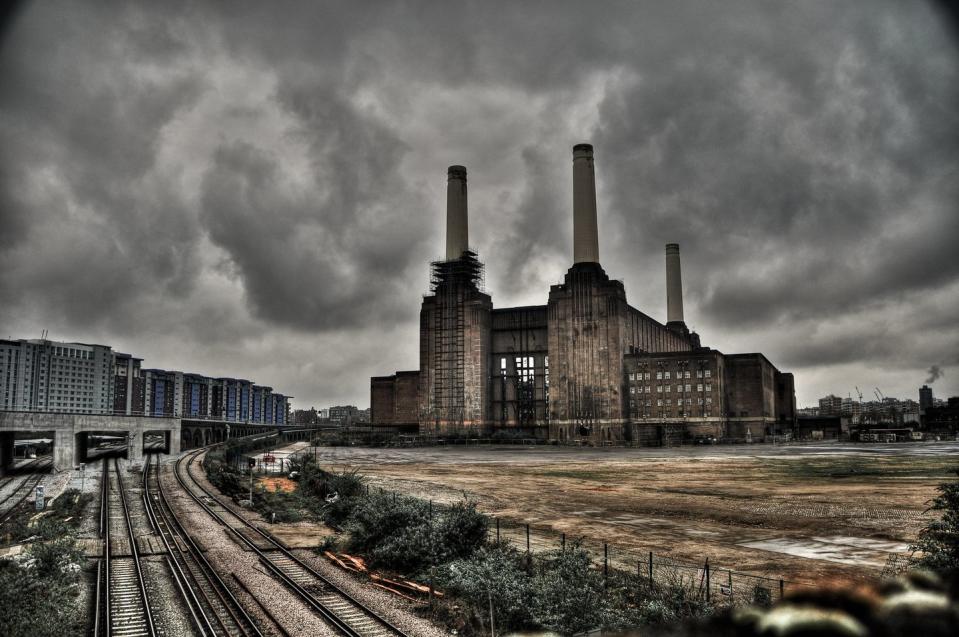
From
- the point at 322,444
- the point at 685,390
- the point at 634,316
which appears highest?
the point at 634,316

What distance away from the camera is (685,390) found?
130 meters

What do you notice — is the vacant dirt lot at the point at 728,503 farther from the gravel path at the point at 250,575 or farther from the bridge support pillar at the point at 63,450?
the bridge support pillar at the point at 63,450

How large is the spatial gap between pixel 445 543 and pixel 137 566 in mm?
11229

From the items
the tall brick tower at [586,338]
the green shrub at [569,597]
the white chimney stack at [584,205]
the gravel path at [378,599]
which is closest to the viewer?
the green shrub at [569,597]

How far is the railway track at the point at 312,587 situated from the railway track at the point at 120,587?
429cm

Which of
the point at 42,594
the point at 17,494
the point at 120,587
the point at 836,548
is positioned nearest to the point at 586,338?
the point at 17,494

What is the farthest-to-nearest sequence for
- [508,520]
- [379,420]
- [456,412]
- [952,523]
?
[379,420], [456,412], [508,520], [952,523]

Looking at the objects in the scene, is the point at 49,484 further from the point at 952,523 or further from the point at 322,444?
the point at 322,444

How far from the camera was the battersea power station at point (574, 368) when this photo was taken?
422ft

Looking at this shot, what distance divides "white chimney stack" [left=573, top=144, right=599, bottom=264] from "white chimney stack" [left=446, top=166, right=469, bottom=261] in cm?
2466

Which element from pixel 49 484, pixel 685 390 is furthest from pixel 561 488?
pixel 685 390

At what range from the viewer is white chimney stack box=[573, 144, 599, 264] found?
427ft

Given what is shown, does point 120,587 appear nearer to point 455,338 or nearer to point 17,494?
point 17,494

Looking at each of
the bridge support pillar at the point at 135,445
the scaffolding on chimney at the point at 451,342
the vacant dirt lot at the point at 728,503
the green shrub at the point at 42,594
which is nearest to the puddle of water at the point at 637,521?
the vacant dirt lot at the point at 728,503
